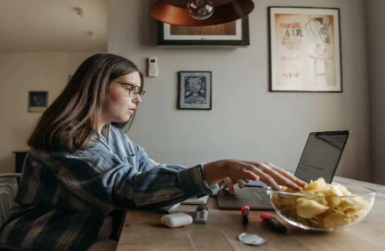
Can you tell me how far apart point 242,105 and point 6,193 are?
136cm

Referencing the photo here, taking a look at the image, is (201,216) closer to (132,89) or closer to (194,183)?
(194,183)

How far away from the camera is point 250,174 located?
66 centimetres

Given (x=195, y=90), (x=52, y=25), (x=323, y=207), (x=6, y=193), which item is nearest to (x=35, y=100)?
(x=52, y=25)

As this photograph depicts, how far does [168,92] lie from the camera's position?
188 centimetres

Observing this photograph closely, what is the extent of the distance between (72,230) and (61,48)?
169 inches

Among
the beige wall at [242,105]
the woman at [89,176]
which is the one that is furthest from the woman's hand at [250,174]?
the beige wall at [242,105]

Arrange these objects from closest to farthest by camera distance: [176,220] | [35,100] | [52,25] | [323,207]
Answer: [323,207], [176,220], [52,25], [35,100]

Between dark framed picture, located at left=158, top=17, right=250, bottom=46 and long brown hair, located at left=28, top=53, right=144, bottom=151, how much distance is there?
79 cm

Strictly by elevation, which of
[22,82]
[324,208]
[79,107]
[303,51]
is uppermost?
[22,82]

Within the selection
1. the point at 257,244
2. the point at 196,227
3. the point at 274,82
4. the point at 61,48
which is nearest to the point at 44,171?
the point at 196,227

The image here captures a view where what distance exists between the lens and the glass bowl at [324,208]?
60cm

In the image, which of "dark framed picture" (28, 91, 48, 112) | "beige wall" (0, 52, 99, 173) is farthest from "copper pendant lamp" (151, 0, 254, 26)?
"dark framed picture" (28, 91, 48, 112)

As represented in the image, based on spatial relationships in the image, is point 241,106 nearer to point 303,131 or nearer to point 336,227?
point 303,131

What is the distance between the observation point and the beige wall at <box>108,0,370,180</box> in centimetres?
188
